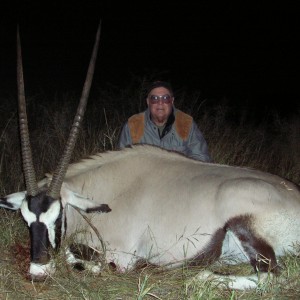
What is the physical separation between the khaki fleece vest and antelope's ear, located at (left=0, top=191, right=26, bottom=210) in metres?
1.79

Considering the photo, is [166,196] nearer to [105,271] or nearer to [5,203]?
[105,271]

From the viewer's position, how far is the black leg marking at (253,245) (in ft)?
11.3

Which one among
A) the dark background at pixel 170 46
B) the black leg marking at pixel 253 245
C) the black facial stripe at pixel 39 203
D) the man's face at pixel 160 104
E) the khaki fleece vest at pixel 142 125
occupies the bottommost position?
the dark background at pixel 170 46

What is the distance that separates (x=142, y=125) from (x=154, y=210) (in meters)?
1.60

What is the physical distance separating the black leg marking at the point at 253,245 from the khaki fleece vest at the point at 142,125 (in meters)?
1.90

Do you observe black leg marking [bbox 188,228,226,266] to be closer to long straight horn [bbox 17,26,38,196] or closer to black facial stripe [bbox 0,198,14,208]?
long straight horn [bbox 17,26,38,196]

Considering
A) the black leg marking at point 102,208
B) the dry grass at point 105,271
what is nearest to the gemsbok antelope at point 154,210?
the black leg marking at point 102,208

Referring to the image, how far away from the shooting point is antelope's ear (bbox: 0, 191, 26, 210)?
12.1ft

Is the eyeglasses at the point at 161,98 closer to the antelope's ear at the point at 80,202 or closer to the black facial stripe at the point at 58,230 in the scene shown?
the antelope's ear at the point at 80,202

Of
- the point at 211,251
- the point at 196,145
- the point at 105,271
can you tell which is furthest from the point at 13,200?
the point at 196,145

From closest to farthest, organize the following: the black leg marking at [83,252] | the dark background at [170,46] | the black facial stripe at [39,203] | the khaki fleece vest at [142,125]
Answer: the black facial stripe at [39,203] → the black leg marking at [83,252] → the khaki fleece vest at [142,125] → the dark background at [170,46]

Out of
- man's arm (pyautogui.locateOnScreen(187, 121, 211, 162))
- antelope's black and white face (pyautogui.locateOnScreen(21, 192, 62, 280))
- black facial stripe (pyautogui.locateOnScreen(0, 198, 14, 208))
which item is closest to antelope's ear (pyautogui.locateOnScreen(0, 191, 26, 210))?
black facial stripe (pyautogui.locateOnScreen(0, 198, 14, 208))

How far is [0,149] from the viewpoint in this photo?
267 inches

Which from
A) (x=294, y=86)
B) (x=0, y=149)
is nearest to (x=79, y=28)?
(x=294, y=86)
